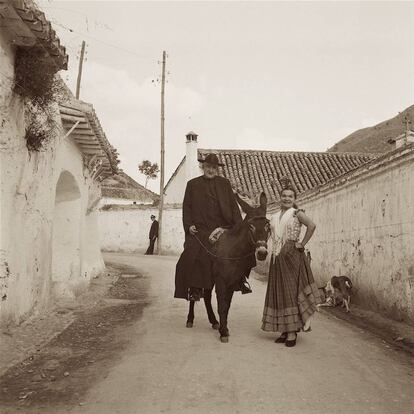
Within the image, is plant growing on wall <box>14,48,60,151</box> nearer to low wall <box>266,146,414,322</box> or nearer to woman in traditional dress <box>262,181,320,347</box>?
woman in traditional dress <box>262,181,320,347</box>

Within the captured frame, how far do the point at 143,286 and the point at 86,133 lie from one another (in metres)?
4.20

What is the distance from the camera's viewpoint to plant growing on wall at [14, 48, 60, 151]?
6387 mm

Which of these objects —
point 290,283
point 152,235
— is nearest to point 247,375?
point 290,283

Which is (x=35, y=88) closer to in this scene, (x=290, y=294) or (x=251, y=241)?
(x=251, y=241)

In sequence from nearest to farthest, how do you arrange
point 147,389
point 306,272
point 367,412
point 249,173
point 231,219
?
point 367,412
point 147,389
point 306,272
point 231,219
point 249,173

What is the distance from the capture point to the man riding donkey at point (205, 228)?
632cm

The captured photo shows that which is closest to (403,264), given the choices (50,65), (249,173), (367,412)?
(367,412)

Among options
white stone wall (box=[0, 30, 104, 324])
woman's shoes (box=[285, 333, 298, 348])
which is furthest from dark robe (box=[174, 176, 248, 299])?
white stone wall (box=[0, 30, 104, 324])

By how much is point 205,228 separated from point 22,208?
2408mm

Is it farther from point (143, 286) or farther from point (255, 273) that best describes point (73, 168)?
point (255, 273)

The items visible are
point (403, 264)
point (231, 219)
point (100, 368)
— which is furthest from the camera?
point (403, 264)

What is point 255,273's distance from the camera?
16797 millimetres

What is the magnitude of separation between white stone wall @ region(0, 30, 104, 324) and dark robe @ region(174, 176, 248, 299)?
205 centimetres

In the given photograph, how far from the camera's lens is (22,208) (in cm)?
670
